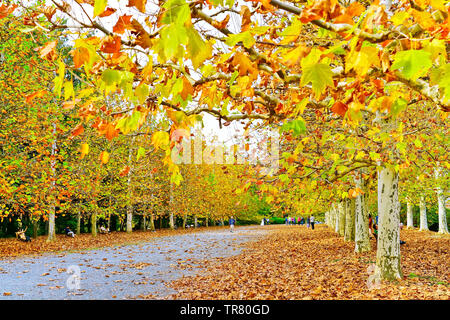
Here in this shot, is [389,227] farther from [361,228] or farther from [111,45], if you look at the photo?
[111,45]

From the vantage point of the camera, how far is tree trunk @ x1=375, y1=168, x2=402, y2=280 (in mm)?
8211

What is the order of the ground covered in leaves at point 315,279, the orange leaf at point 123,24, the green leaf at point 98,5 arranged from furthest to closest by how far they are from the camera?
1. the ground covered in leaves at point 315,279
2. the orange leaf at point 123,24
3. the green leaf at point 98,5

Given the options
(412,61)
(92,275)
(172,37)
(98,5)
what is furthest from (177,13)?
(92,275)

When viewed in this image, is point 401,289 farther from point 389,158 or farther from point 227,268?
point 227,268

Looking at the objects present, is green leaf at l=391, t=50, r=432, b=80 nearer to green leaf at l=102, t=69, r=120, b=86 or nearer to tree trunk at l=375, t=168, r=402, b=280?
green leaf at l=102, t=69, r=120, b=86

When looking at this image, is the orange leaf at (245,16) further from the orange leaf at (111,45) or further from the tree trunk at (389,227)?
the tree trunk at (389,227)

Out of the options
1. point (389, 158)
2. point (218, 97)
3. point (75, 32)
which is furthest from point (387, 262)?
point (75, 32)

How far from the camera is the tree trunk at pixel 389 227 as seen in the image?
8.21 m

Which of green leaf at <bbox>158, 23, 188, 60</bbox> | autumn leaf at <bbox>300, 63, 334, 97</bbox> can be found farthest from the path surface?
green leaf at <bbox>158, 23, 188, 60</bbox>

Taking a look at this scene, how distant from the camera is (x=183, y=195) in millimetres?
39906

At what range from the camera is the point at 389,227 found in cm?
824

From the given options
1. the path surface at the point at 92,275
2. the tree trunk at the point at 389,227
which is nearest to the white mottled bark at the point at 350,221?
the path surface at the point at 92,275

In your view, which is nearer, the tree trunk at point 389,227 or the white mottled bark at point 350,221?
the tree trunk at point 389,227
